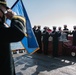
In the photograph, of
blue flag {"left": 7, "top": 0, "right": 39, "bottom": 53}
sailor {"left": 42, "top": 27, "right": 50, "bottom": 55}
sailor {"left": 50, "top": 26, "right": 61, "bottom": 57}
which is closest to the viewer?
blue flag {"left": 7, "top": 0, "right": 39, "bottom": 53}

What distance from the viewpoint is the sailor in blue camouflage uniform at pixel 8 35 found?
5.99 ft

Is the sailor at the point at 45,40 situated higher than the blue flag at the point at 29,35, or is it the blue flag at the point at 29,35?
the blue flag at the point at 29,35

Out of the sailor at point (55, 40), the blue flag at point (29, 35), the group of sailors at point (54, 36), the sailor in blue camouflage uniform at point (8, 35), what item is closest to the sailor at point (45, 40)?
the group of sailors at point (54, 36)

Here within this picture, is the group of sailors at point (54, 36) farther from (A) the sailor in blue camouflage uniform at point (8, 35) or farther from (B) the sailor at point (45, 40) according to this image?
(A) the sailor in blue camouflage uniform at point (8, 35)

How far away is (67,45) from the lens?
1212 centimetres

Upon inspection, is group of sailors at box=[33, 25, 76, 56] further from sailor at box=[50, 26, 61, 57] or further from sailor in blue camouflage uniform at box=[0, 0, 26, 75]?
sailor in blue camouflage uniform at box=[0, 0, 26, 75]

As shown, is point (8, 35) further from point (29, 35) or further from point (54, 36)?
point (54, 36)

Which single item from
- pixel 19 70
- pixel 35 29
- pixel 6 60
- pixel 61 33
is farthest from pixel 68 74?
pixel 35 29

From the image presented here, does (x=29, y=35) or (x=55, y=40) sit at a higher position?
(x=29, y=35)

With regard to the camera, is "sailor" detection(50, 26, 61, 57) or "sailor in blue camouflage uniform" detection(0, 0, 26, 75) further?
"sailor" detection(50, 26, 61, 57)

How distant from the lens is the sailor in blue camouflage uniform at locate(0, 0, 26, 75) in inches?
71.9

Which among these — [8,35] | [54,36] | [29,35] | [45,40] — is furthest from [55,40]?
[8,35]

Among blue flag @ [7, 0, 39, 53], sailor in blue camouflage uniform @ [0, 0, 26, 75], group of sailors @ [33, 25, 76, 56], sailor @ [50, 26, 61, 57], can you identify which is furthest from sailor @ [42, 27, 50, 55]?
sailor in blue camouflage uniform @ [0, 0, 26, 75]

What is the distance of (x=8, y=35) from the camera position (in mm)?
1857
